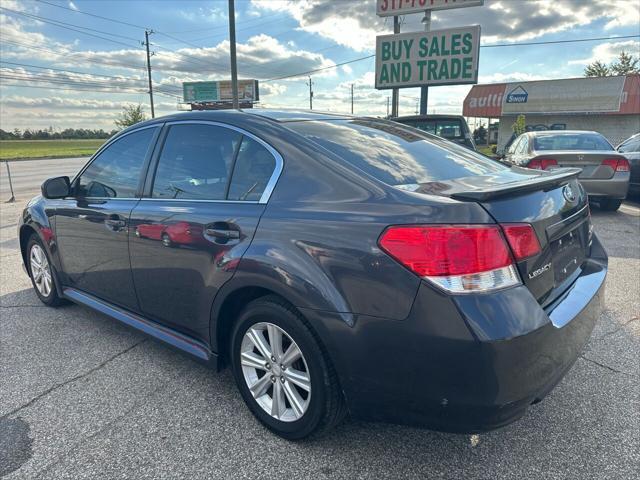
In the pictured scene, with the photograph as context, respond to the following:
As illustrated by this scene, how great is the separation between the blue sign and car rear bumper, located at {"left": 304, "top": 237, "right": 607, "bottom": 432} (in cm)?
3772

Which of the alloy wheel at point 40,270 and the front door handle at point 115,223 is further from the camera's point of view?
the alloy wheel at point 40,270

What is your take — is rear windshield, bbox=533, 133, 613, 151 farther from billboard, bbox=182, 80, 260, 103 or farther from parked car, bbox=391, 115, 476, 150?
billboard, bbox=182, 80, 260, 103

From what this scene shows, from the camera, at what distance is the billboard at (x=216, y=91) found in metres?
60.5

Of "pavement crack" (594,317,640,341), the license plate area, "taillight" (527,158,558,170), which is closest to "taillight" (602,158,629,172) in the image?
"taillight" (527,158,558,170)

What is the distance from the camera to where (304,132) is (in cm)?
247

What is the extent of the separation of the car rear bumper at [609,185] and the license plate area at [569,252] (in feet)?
19.1

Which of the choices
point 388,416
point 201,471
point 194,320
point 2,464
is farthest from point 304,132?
point 2,464

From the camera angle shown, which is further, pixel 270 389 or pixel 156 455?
pixel 270 389

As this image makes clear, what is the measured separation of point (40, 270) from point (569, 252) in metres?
4.28

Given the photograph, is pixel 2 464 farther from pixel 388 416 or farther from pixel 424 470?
pixel 424 470

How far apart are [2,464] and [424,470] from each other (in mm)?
1988

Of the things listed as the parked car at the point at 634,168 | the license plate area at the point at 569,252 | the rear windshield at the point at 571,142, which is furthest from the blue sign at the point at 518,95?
the license plate area at the point at 569,252

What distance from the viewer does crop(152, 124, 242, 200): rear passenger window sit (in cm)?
261

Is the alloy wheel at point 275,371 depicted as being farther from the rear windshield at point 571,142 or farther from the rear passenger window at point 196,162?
the rear windshield at point 571,142
